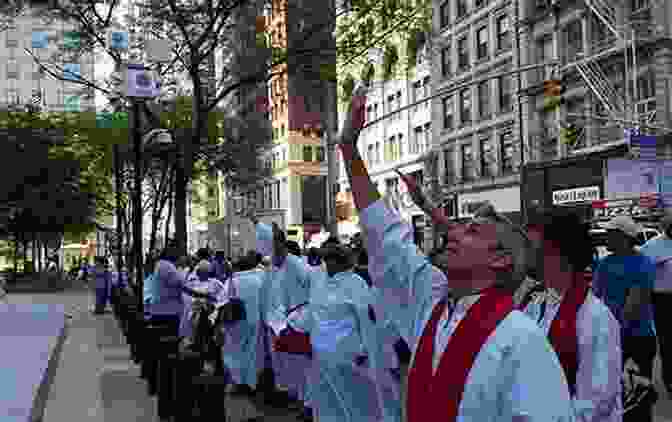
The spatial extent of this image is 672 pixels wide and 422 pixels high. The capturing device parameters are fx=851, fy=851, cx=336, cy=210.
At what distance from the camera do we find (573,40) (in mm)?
32531

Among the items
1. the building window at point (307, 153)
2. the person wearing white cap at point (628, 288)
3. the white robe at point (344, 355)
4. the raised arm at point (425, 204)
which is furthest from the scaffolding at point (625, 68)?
the building window at point (307, 153)

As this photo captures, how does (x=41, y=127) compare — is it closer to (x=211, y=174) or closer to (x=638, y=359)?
(x=211, y=174)

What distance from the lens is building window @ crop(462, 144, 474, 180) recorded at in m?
40.1

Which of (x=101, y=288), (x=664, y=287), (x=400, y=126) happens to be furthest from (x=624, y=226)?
(x=400, y=126)

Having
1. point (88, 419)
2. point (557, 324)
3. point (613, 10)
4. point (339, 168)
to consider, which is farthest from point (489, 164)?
point (557, 324)

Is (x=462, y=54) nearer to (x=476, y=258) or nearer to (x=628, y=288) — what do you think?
(x=628, y=288)

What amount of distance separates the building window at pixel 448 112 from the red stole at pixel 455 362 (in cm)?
3969

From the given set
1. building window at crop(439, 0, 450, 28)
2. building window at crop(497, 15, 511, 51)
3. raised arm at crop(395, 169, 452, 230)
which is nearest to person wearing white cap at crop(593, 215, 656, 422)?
raised arm at crop(395, 169, 452, 230)

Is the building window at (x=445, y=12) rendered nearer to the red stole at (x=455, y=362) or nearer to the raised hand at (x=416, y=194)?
the raised hand at (x=416, y=194)

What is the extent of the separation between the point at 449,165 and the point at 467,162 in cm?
197

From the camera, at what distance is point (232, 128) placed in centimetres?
3575

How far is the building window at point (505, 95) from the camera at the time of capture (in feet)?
120

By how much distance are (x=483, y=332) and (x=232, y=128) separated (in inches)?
1332

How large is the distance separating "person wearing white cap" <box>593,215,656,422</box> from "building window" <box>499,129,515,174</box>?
29687 millimetres
